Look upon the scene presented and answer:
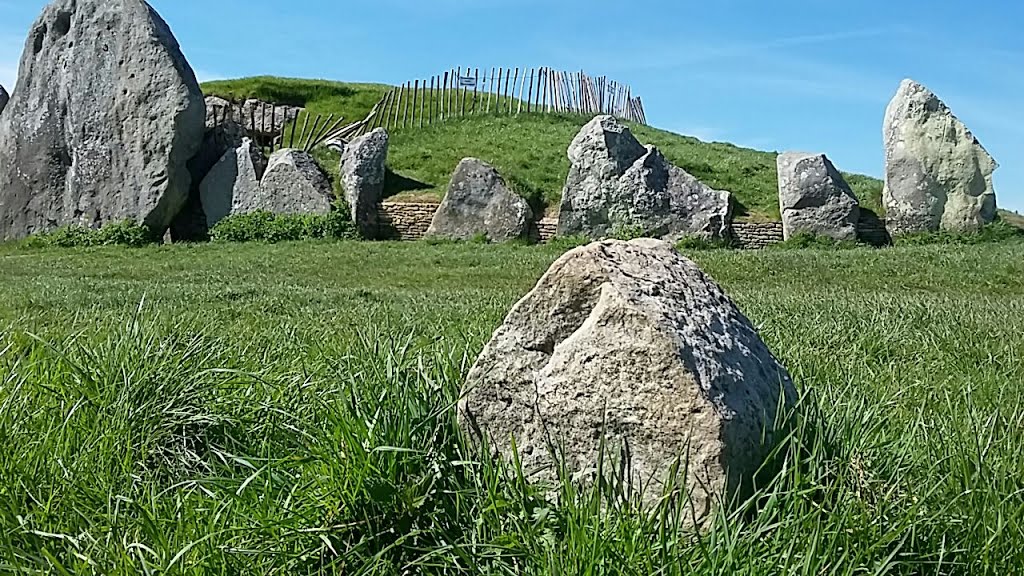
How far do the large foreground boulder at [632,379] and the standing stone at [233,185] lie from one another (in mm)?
19155

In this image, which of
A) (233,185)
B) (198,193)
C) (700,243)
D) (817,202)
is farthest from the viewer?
(198,193)

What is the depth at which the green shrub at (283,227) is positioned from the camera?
67.7 ft

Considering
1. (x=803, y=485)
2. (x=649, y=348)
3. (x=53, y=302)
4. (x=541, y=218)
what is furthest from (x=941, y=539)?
(x=541, y=218)

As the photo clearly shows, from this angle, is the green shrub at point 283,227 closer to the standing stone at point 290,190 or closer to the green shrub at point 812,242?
the standing stone at point 290,190

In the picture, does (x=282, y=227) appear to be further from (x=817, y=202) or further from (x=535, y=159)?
(x=817, y=202)

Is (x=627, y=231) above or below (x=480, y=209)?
below

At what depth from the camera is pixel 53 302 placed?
9719 millimetres

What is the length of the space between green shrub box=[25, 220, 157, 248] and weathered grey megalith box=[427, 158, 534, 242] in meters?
5.99

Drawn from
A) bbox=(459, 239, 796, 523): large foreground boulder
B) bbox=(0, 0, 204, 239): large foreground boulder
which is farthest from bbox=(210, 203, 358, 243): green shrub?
bbox=(459, 239, 796, 523): large foreground boulder

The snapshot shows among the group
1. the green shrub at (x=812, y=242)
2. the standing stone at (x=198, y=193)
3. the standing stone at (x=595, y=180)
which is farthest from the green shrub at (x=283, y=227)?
the green shrub at (x=812, y=242)

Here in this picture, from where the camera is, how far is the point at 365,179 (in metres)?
21.5

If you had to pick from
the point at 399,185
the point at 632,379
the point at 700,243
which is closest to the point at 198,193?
the point at 399,185

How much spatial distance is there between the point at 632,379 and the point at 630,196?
17.3 metres

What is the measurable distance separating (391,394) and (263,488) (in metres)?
0.51
